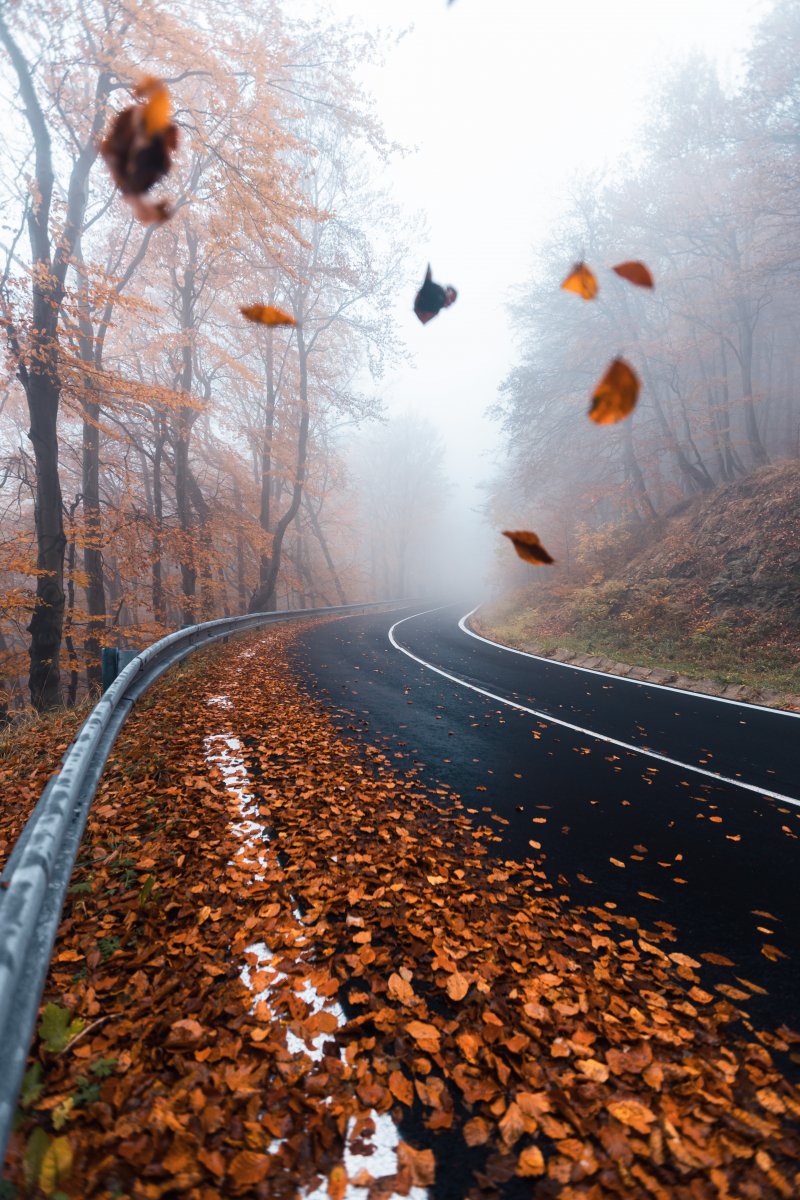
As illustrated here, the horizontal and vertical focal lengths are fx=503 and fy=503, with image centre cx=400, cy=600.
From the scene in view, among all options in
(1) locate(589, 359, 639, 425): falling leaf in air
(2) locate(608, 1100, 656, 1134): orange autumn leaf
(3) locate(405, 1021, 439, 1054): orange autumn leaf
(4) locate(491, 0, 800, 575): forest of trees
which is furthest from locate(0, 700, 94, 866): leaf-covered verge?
(4) locate(491, 0, 800, 575): forest of trees

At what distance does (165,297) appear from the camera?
17.7 meters

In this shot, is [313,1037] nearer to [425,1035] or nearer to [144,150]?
[425,1035]

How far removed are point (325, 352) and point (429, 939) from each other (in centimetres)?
2402

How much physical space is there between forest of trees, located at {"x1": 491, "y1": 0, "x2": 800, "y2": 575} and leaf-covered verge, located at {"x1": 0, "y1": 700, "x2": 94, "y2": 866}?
17.9 metres

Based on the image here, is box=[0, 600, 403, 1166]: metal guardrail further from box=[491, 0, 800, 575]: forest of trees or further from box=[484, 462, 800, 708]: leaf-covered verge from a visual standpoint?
box=[491, 0, 800, 575]: forest of trees

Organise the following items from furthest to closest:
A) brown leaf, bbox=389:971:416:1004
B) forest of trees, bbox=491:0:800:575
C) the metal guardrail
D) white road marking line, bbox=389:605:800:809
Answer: forest of trees, bbox=491:0:800:575, white road marking line, bbox=389:605:800:809, brown leaf, bbox=389:971:416:1004, the metal guardrail

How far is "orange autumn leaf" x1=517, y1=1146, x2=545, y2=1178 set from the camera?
167 centimetres

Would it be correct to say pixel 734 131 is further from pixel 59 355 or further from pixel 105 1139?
pixel 105 1139

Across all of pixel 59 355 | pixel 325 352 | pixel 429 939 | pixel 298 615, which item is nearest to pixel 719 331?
pixel 325 352

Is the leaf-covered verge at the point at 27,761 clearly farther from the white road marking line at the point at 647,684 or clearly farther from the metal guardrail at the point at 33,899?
the white road marking line at the point at 647,684

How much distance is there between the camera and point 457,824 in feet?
13.4

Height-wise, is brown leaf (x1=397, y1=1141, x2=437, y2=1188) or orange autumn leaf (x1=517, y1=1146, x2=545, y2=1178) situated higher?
brown leaf (x1=397, y1=1141, x2=437, y2=1188)

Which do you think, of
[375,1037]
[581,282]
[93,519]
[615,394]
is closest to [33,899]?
[375,1037]

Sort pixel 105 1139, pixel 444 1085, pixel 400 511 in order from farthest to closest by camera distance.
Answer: pixel 400 511, pixel 444 1085, pixel 105 1139
